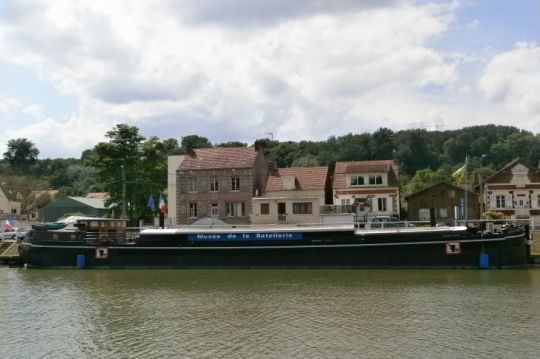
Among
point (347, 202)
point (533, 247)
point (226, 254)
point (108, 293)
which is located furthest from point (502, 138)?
point (108, 293)

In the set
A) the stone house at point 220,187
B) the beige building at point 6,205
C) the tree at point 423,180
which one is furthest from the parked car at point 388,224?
the beige building at point 6,205

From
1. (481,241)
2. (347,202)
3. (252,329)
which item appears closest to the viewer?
(252,329)

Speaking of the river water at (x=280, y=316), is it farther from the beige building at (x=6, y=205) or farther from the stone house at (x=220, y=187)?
the beige building at (x=6, y=205)

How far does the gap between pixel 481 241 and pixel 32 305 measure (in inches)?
1060

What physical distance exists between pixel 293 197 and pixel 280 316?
105ft

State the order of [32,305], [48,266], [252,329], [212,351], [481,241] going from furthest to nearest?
[48,266] → [481,241] → [32,305] → [252,329] → [212,351]

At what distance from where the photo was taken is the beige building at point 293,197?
52062 mm

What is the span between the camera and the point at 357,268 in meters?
37.7

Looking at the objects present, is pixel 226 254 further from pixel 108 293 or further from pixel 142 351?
pixel 142 351

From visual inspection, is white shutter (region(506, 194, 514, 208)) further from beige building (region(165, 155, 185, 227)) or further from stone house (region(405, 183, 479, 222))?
beige building (region(165, 155, 185, 227))

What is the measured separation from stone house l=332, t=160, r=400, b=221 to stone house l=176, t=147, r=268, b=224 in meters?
8.83

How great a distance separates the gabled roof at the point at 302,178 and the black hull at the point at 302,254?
64.5 feet

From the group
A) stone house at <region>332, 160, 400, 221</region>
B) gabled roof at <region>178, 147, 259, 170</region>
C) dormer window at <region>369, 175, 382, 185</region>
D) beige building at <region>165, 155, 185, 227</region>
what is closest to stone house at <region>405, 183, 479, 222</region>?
stone house at <region>332, 160, 400, 221</region>

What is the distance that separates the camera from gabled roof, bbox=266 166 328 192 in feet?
191
